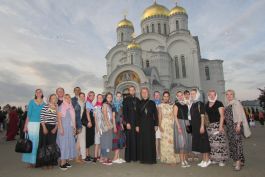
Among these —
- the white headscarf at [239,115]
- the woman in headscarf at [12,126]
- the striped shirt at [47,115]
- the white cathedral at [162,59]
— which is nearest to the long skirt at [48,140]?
the striped shirt at [47,115]

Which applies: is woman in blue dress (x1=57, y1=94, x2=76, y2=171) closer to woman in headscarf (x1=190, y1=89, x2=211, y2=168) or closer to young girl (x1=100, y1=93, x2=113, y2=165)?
young girl (x1=100, y1=93, x2=113, y2=165)

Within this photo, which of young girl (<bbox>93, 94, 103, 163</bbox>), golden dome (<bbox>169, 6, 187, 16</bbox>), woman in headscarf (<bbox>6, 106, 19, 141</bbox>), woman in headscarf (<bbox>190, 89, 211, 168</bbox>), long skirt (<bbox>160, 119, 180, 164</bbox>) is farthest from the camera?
golden dome (<bbox>169, 6, 187, 16</bbox>)

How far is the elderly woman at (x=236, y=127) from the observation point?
17.2 ft

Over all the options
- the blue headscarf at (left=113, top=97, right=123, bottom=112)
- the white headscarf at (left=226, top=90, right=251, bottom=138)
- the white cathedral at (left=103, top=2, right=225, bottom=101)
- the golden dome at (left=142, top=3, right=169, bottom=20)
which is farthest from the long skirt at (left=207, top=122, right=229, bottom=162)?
the golden dome at (left=142, top=3, right=169, bottom=20)

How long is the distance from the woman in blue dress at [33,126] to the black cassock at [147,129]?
242 centimetres

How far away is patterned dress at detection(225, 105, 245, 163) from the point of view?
5.24 metres

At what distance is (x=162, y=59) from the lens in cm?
3250

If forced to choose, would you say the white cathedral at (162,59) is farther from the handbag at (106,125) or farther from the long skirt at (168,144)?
the long skirt at (168,144)

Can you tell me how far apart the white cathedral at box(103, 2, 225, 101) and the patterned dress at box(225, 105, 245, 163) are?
2310 cm

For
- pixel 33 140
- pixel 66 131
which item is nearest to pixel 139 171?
pixel 66 131

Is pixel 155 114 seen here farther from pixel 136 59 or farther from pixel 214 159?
pixel 136 59

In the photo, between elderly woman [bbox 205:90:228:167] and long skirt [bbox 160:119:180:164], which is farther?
long skirt [bbox 160:119:180:164]

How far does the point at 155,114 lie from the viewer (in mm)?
6176

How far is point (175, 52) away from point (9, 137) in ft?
87.0
